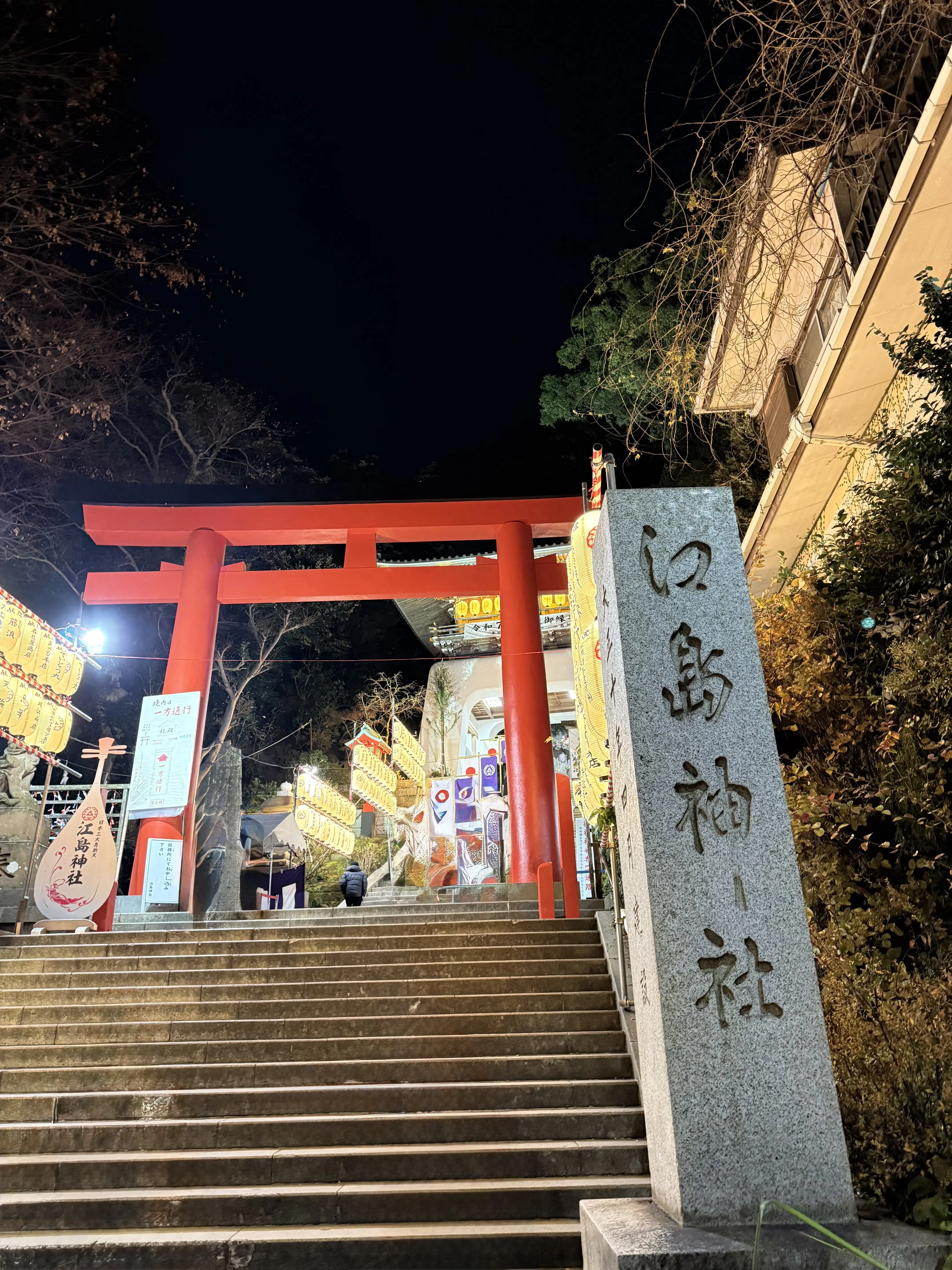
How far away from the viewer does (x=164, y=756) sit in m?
11.7

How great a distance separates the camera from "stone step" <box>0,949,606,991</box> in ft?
22.2

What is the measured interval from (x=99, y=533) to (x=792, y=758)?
1230cm

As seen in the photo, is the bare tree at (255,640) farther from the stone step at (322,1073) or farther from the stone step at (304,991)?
the stone step at (322,1073)

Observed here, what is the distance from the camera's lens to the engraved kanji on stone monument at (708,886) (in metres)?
2.75

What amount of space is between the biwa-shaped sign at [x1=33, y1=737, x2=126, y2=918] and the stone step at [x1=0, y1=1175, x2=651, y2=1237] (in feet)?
19.8

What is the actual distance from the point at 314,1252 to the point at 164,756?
358 inches

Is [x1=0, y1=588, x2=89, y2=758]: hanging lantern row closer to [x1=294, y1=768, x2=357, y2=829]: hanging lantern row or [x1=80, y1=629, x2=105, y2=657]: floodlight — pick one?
[x1=80, y1=629, x2=105, y2=657]: floodlight

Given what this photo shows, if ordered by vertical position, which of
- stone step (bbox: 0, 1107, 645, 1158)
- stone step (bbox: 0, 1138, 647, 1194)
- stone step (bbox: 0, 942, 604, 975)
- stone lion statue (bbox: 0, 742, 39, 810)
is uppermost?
stone lion statue (bbox: 0, 742, 39, 810)

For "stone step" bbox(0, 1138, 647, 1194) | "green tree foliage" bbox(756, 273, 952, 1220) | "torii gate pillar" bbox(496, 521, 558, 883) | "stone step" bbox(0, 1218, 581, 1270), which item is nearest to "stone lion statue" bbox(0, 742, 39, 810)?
"torii gate pillar" bbox(496, 521, 558, 883)

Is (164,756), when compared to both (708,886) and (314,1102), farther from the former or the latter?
(708,886)

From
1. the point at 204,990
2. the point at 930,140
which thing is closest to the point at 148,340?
the point at 204,990

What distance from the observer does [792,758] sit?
6.00 m

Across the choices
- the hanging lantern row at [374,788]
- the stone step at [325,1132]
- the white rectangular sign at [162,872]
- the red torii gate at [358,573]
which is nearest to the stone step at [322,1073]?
the stone step at [325,1132]

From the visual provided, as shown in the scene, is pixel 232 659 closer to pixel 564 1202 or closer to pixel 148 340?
pixel 148 340
